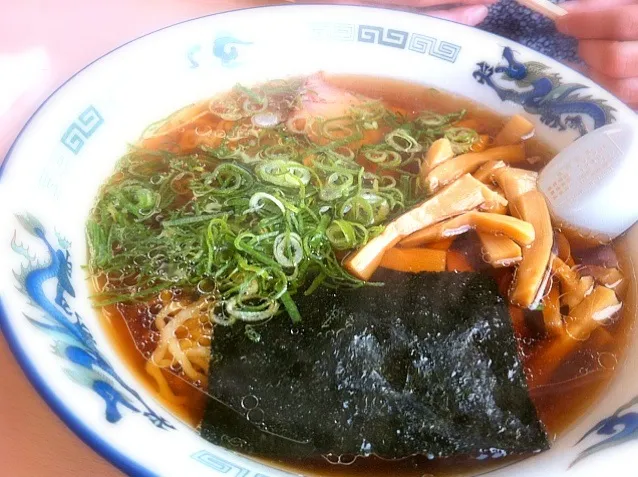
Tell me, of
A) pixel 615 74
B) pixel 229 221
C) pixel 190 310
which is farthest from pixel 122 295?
pixel 615 74

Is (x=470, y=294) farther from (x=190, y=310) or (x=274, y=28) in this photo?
(x=274, y=28)

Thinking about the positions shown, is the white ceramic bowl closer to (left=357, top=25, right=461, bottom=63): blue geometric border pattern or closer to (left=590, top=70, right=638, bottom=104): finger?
(left=357, top=25, right=461, bottom=63): blue geometric border pattern

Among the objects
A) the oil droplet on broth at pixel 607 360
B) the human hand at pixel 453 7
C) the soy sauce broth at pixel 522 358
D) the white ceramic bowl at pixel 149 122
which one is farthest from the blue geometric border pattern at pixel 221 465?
the human hand at pixel 453 7

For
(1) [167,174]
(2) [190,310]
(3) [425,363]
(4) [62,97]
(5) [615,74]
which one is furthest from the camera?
(5) [615,74]

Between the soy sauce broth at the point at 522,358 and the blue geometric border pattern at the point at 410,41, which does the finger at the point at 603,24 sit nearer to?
the blue geometric border pattern at the point at 410,41

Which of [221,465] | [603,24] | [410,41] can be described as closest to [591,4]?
[603,24]

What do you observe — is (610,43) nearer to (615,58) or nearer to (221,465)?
(615,58)
